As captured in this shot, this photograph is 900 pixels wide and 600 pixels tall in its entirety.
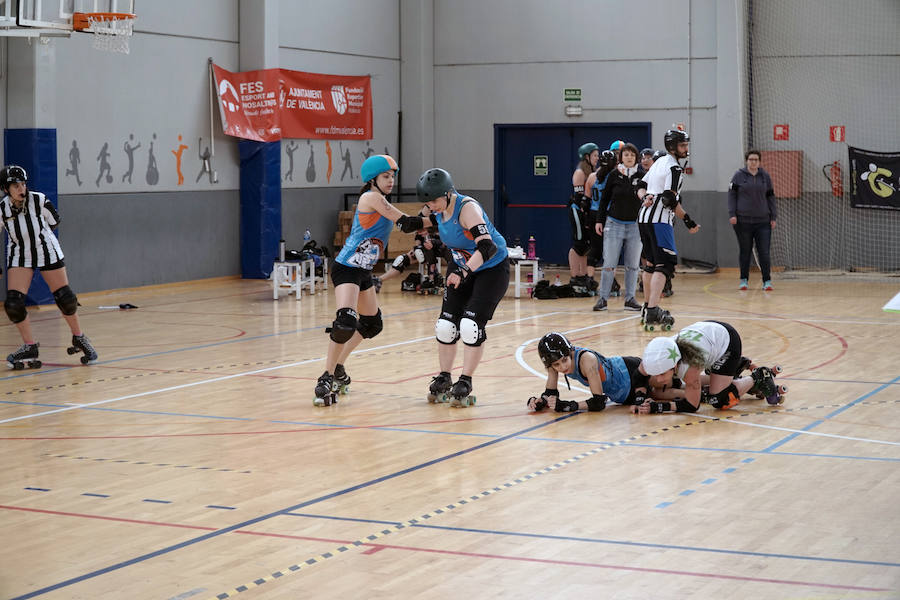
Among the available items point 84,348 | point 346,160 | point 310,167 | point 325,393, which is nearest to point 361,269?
point 325,393

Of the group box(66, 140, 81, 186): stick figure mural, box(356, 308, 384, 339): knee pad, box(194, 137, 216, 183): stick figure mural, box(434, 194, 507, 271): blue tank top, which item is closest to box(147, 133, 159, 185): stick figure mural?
box(194, 137, 216, 183): stick figure mural

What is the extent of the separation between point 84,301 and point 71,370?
545 centimetres

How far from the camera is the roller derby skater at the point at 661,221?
11.7m

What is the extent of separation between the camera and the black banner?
17.9m

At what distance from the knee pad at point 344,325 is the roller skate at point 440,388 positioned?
634 millimetres

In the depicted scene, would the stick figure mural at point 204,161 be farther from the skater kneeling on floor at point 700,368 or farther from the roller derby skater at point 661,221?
the skater kneeling on floor at point 700,368

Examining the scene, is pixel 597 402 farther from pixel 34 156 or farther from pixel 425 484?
pixel 34 156

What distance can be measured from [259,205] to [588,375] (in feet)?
37.1

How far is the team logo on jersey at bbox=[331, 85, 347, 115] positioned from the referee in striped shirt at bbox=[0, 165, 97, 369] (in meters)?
9.82

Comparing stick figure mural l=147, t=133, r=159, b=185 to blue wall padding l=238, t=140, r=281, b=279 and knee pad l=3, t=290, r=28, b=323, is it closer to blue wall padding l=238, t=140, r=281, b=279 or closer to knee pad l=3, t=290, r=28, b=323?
blue wall padding l=238, t=140, r=281, b=279

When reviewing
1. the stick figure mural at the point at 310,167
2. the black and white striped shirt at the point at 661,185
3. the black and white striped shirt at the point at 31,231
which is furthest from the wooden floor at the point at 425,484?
the stick figure mural at the point at 310,167

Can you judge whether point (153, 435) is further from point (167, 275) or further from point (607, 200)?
point (167, 275)

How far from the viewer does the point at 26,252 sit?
32.5ft

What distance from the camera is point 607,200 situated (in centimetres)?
1350
